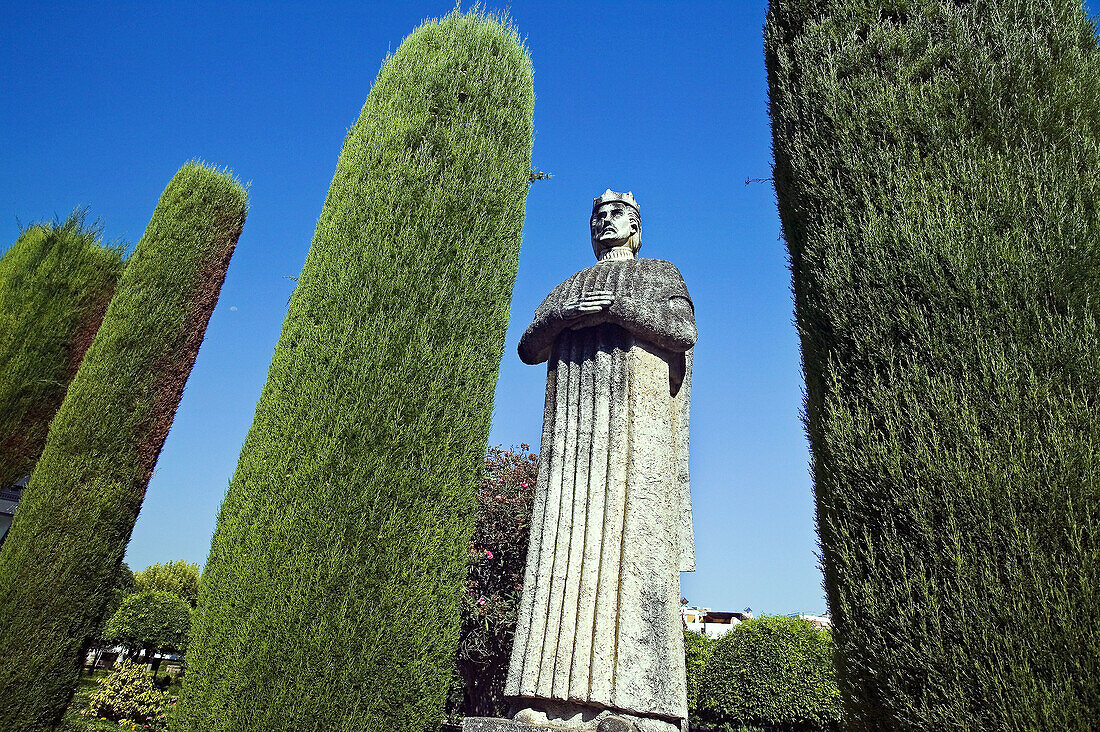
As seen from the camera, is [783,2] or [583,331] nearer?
[783,2]

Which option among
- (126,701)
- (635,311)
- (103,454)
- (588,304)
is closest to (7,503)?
(126,701)

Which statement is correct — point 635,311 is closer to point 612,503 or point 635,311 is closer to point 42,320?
point 612,503

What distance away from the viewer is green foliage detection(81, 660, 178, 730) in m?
11.2

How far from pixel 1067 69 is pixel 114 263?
15.5m

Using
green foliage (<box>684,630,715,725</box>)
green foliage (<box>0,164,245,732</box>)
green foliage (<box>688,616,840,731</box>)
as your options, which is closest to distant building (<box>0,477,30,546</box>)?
green foliage (<box>0,164,245,732</box>)

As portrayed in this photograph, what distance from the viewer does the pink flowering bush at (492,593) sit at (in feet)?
35.1

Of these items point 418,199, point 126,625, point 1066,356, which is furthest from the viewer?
point 126,625

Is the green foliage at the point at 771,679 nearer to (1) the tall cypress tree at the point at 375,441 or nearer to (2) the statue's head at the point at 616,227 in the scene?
(2) the statue's head at the point at 616,227

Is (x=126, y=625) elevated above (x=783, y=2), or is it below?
below

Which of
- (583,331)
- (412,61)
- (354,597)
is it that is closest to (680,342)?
(583,331)

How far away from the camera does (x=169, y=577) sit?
105ft

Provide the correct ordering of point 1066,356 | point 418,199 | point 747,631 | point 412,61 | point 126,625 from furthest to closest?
point 126,625, point 747,631, point 412,61, point 418,199, point 1066,356

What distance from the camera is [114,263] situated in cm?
1328

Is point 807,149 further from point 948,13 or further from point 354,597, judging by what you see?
point 354,597
